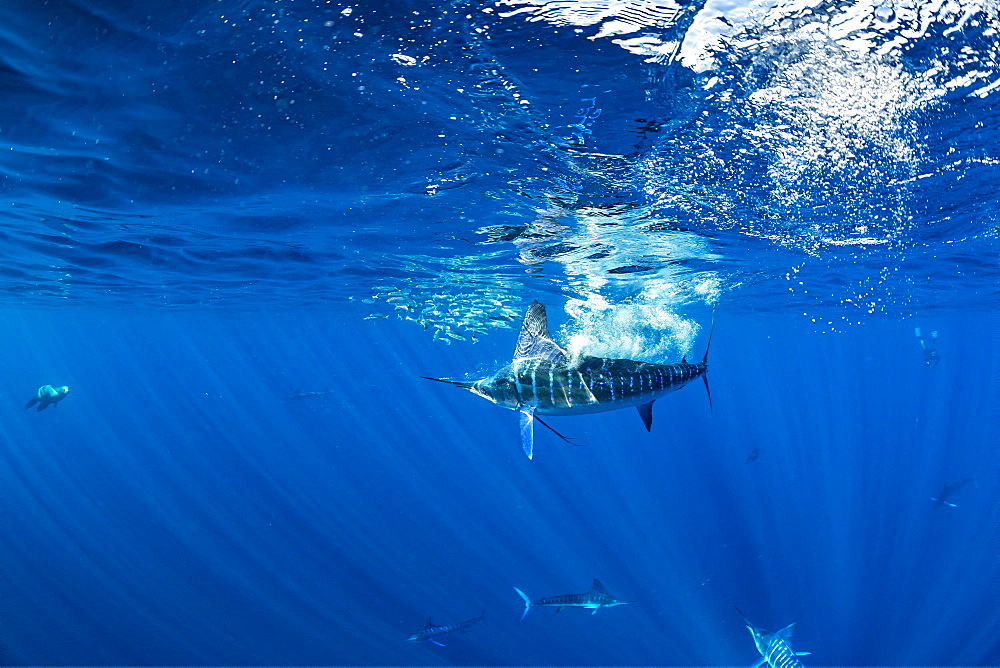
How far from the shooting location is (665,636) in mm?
24312

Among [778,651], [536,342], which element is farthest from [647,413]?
[778,651]

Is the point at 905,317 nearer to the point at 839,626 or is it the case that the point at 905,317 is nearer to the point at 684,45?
the point at 839,626


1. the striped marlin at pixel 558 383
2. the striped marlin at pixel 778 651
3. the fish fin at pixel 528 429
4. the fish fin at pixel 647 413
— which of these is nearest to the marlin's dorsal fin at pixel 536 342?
the striped marlin at pixel 558 383

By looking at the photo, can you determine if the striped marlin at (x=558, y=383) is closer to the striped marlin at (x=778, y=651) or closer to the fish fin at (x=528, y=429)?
the fish fin at (x=528, y=429)

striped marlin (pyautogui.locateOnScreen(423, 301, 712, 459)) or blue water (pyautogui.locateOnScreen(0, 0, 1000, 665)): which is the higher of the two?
blue water (pyautogui.locateOnScreen(0, 0, 1000, 665))

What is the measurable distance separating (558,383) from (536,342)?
574mm

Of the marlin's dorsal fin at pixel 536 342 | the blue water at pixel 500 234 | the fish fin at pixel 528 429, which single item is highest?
the blue water at pixel 500 234

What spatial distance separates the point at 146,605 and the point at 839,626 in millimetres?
35552

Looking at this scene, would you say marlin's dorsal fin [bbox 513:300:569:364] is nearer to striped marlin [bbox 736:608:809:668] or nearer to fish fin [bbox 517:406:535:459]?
fish fin [bbox 517:406:535:459]

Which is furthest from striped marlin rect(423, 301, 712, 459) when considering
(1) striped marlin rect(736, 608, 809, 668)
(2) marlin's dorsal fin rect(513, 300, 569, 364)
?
(1) striped marlin rect(736, 608, 809, 668)

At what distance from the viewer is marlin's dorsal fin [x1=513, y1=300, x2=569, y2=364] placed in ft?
13.5

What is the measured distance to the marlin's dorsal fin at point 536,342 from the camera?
4.12 meters

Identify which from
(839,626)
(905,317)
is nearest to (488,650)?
(839,626)

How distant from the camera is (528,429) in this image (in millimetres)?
3955
